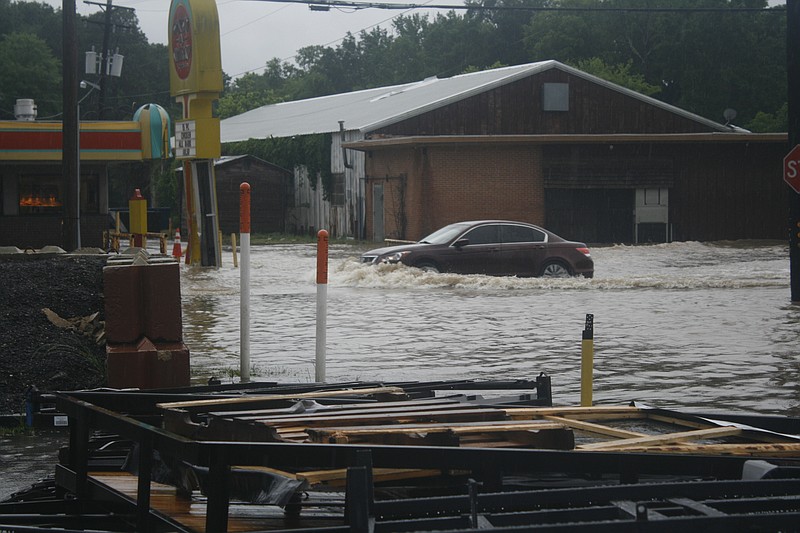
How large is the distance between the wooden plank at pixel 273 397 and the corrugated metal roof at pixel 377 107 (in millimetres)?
40900

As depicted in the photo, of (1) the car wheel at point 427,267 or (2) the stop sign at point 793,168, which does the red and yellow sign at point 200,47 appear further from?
(2) the stop sign at point 793,168

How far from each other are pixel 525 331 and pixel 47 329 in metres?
8.00

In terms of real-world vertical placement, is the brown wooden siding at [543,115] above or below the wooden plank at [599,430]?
above

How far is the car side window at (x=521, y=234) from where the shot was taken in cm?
2566

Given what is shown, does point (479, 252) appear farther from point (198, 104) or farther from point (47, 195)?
point (47, 195)

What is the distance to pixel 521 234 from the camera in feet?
84.6

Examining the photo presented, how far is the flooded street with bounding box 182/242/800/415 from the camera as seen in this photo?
1204cm

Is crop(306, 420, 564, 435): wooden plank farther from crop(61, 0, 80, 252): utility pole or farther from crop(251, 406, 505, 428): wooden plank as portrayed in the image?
crop(61, 0, 80, 252): utility pole

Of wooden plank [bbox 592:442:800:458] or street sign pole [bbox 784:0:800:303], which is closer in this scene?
wooden plank [bbox 592:442:800:458]

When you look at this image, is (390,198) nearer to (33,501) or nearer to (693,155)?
(693,155)

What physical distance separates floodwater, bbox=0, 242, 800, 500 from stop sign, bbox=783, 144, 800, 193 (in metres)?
2.10

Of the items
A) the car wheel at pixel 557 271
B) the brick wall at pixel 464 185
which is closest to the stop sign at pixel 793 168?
the car wheel at pixel 557 271

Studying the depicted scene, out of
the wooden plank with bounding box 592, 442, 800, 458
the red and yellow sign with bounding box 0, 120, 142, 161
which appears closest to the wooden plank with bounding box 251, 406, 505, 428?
the wooden plank with bounding box 592, 442, 800, 458

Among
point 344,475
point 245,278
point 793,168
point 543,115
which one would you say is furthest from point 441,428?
point 543,115
